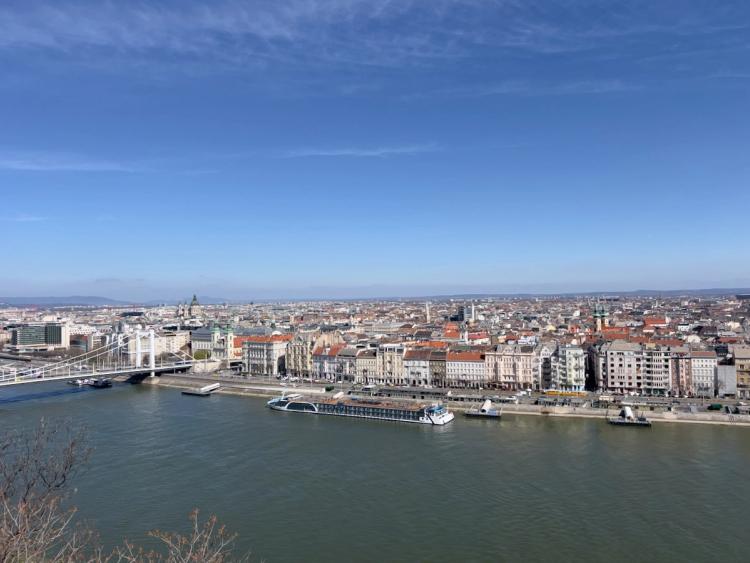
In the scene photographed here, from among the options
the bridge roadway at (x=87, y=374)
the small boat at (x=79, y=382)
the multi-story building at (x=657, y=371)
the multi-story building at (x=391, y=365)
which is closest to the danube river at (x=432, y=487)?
the multi-story building at (x=657, y=371)

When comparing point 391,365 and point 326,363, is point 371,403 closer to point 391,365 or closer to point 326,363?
point 391,365

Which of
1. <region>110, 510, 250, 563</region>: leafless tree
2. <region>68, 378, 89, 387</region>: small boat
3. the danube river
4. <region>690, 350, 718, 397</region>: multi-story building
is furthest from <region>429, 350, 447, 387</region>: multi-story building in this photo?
<region>110, 510, 250, 563</region>: leafless tree

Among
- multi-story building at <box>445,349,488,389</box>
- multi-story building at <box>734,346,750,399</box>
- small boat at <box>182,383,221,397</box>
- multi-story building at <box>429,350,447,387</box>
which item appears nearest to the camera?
multi-story building at <box>734,346,750,399</box>

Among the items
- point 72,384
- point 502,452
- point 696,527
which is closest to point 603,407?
point 502,452

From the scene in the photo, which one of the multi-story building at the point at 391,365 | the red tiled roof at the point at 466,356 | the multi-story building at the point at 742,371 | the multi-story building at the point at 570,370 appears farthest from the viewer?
the multi-story building at the point at 391,365

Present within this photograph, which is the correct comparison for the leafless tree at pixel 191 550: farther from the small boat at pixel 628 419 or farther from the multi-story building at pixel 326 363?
the multi-story building at pixel 326 363

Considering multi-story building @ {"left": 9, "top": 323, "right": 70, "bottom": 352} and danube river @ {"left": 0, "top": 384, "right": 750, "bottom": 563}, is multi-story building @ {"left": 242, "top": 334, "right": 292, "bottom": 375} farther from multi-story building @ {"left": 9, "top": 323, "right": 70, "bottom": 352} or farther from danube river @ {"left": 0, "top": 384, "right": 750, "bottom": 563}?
multi-story building @ {"left": 9, "top": 323, "right": 70, "bottom": 352}

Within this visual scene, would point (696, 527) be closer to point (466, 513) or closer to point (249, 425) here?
point (466, 513)
